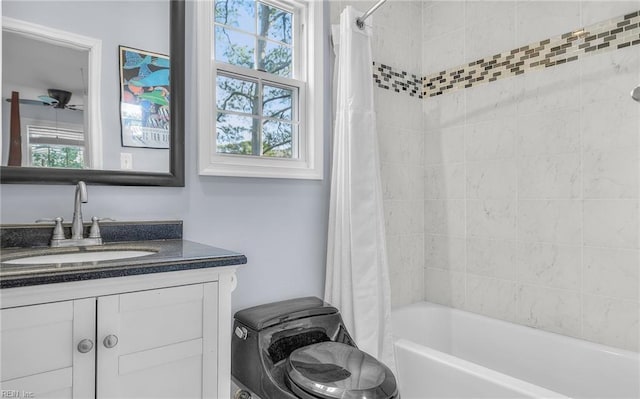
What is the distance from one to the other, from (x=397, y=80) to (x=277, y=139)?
967 mm

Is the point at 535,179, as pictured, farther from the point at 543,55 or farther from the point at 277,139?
the point at 277,139

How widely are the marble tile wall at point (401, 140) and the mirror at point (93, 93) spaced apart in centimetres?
125

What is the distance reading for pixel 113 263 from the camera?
0.99 meters

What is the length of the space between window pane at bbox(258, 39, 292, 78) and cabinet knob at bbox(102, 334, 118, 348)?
1.44 m

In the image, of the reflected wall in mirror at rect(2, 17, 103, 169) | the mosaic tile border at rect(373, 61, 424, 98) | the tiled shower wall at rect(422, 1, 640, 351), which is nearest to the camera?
the reflected wall in mirror at rect(2, 17, 103, 169)

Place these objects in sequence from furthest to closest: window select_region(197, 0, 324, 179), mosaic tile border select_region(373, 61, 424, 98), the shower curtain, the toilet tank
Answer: mosaic tile border select_region(373, 61, 424, 98) < the shower curtain < window select_region(197, 0, 324, 179) < the toilet tank

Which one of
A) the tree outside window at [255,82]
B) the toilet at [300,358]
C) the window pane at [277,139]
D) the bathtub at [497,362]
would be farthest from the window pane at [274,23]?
the bathtub at [497,362]

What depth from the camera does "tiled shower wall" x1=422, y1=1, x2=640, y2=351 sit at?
1.81m

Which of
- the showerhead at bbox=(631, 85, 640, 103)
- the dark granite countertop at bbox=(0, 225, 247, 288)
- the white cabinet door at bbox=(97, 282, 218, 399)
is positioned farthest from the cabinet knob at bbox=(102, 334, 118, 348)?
the showerhead at bbox=(631, 85, 640, 103)

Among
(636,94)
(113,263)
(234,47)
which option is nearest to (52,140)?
(113,263)

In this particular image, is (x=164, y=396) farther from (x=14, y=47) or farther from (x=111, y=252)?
(x=14, y=47)

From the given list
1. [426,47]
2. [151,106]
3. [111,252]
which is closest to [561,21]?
[426,47]

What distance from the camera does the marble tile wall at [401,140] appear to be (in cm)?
241

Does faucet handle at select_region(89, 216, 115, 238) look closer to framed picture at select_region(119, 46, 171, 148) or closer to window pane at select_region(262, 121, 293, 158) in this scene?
framed picture at select_region(119, 46, 171, 148)
